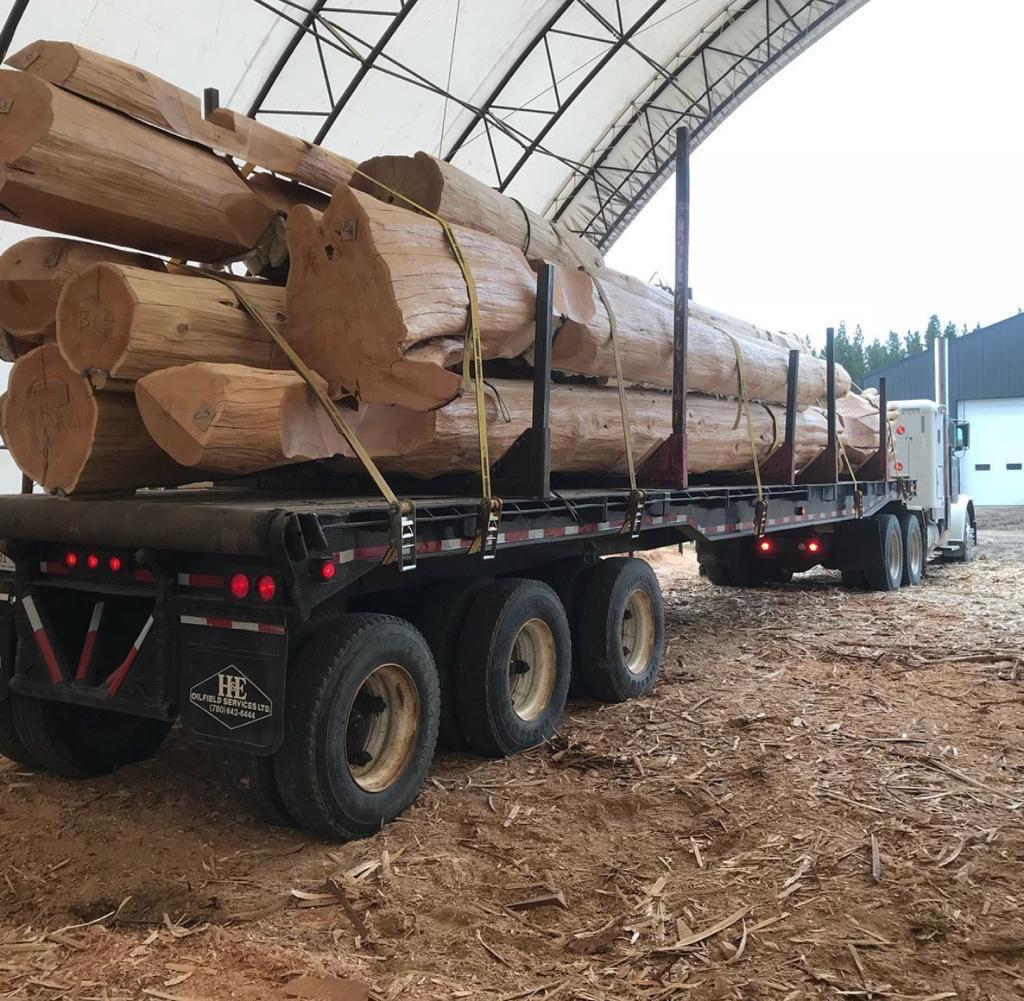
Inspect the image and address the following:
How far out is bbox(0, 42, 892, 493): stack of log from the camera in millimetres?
3941

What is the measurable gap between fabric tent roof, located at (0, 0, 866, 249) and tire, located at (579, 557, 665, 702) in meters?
8.04

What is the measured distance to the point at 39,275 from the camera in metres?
4.50

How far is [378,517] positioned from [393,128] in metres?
10.9

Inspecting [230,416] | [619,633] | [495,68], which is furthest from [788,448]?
[495,68]

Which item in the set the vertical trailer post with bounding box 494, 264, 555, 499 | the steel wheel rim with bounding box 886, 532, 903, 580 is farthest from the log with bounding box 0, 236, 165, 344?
the steel wheel rim with bounding box 886, 532, 903, 580

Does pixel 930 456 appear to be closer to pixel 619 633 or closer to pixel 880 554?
pixel 880 554

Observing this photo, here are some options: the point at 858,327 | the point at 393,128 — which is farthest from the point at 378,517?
the point at 858,327

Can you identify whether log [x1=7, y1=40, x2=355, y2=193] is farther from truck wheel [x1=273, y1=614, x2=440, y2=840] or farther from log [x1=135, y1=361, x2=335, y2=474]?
truck wheel [x1=273, y1=614, x2=440, y2=840]

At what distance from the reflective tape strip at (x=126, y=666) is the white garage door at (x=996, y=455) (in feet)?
126

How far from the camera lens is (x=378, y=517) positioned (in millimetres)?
4172

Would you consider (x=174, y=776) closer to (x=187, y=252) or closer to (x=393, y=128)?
(x=187, y=252)

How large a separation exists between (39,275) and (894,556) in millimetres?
10580

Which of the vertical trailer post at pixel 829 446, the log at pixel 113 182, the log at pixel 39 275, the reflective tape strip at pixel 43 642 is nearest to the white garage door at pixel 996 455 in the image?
the vertical trailer post at pixel 829 446

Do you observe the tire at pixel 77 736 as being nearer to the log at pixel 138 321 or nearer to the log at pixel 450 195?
the log at pixel 138 321
